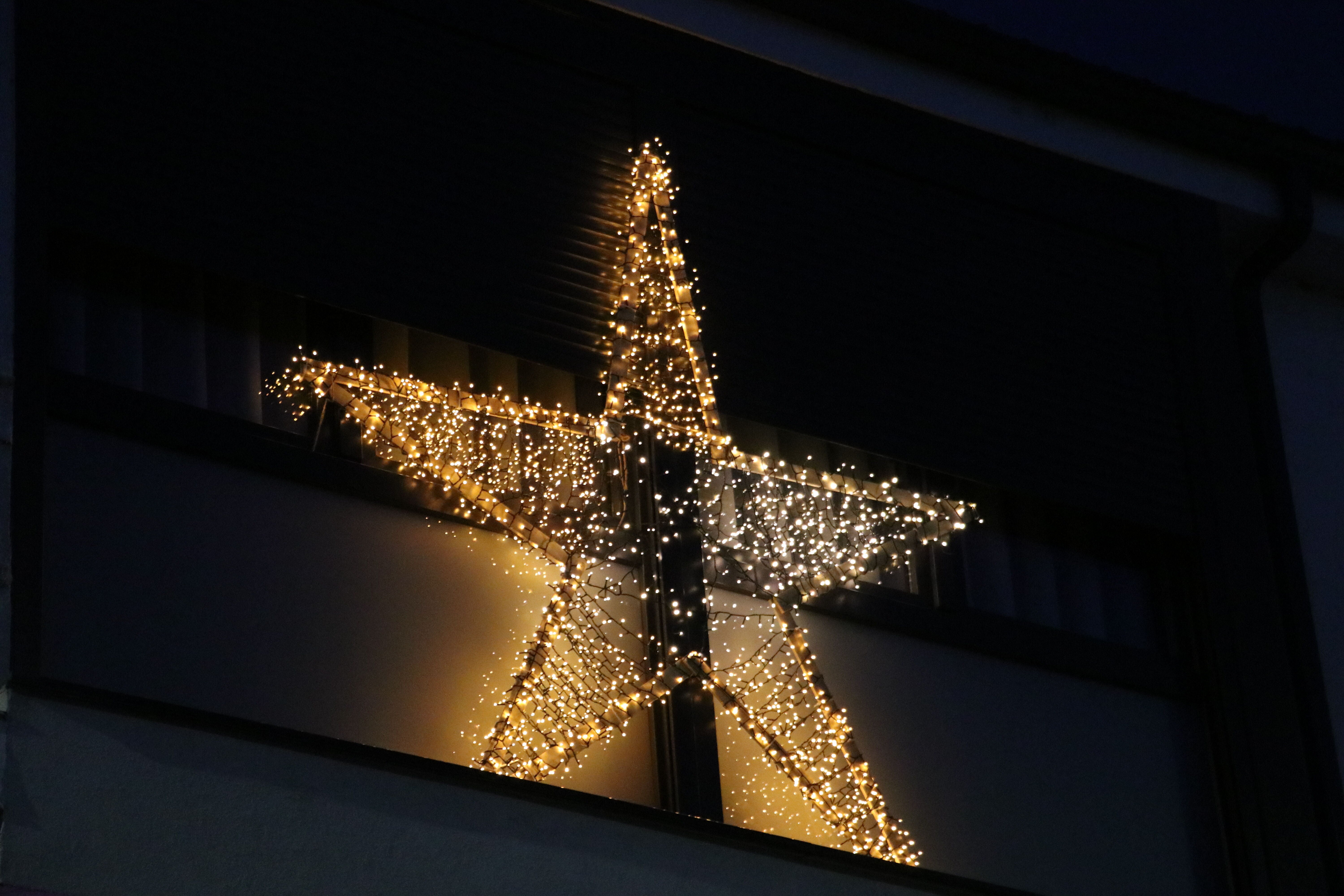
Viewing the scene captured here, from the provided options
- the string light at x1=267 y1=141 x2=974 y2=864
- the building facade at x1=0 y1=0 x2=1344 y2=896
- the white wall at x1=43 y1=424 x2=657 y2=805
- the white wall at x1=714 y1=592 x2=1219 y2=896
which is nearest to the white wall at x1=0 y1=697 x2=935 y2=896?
the building facade at x1=0 y1=0 x2=1344 y2=896

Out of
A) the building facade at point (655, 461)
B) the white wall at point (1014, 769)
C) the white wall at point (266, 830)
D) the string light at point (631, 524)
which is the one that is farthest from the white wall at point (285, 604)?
the white wall at point (1014, 769)

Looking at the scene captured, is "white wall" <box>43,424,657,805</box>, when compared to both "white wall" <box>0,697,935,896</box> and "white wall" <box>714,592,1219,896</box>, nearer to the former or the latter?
"white wall" <box>0,697,935,896</box>

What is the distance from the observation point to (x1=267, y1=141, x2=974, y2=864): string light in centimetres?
655

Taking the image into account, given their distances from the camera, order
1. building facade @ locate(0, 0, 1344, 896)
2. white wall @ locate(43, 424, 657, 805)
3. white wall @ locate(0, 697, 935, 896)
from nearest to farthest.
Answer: white wall @ locate(0, 697, 935, 896)
building facade @ locate(0, 0, 1344, 896)
white wall @ locate(43, 424, 657, 805)

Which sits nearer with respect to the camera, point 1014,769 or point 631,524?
point 631,524

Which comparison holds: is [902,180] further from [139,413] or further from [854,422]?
[139,413]

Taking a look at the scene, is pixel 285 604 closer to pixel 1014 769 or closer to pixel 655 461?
pixel 655 461

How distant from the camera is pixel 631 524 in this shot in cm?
692

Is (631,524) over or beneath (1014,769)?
over

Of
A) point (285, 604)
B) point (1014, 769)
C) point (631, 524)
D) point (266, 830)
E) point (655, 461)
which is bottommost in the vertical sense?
point (266, 830)

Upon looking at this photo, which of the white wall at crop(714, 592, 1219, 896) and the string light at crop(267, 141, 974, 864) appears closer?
the string light at crop(267, 141, 974, 864)

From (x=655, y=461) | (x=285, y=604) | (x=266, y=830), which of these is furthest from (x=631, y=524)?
(x=266, y=830)

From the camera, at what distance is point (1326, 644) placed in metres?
8.32

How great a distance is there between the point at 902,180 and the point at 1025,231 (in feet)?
1.81
